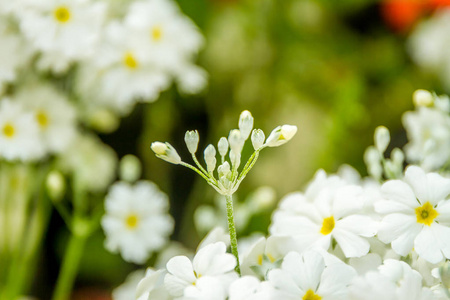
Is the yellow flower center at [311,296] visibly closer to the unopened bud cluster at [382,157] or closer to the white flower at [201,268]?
the white flower at [201,268]

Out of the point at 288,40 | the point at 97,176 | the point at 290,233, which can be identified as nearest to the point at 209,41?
the point at 288,40

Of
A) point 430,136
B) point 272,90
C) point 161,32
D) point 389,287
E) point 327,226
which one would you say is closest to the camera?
point 389,287

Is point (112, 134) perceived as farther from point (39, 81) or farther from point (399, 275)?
point (399, 275)

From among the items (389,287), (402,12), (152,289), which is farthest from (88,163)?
(402,12)

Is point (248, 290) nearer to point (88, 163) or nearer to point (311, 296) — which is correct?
point (311, 296)

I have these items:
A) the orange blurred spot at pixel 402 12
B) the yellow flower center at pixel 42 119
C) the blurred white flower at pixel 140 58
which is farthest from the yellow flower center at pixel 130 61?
the orange blurred spot at pixel 402 12
